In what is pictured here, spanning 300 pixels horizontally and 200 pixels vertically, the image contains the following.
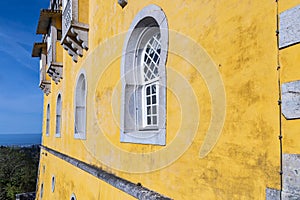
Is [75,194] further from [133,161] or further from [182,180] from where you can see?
[182,180]

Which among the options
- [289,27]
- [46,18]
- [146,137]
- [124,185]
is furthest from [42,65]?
[289,27]

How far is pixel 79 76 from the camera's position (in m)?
8.29

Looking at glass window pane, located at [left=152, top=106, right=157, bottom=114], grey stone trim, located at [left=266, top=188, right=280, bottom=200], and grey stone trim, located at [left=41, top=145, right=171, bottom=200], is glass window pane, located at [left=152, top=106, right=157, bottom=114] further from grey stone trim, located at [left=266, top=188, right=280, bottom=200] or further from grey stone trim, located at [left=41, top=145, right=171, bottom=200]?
grey stone trim, located at [left=266, top=188, right=280, bottom=200]

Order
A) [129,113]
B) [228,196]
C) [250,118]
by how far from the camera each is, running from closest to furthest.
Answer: [250,118]
[228,196]
[129,113]

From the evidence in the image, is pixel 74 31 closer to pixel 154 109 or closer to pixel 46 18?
pixel 154 109

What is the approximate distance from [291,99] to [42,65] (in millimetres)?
16459

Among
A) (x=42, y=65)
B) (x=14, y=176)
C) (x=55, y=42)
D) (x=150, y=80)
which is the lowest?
(x=14, y=176)

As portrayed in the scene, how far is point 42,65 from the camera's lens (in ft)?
55.0

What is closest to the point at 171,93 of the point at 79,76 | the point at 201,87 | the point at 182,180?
the point at 201,87

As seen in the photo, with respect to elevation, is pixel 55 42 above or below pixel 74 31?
above

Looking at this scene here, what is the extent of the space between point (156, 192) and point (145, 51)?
7.19 ft

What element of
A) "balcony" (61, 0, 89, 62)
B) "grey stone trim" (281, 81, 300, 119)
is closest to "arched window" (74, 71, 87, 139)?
"balcony" (61, 0, 89, 62)

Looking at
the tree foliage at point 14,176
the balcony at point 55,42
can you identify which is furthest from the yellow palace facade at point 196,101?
the tree foliage at point 14,176

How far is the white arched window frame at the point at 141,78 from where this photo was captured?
4.38 m
